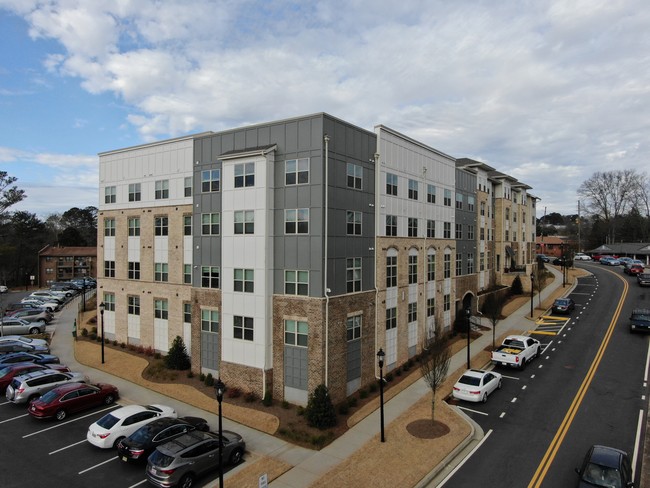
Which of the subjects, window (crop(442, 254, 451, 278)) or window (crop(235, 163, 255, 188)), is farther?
window (crop(442, 254, 451, 278))

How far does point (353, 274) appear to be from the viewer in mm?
24094

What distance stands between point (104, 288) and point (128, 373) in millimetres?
11015

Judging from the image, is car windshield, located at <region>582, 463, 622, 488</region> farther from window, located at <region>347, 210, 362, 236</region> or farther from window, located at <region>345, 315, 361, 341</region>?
window, located at <region>347, 210, 362, 236</region>

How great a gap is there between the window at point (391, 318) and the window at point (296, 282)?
280 inches

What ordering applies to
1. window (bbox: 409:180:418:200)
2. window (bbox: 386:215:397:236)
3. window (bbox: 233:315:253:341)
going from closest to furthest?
window (bbox: 233:315:253:341) < window (bbox: 386:215:397:236) < window (bbox: 409:180:418:200)

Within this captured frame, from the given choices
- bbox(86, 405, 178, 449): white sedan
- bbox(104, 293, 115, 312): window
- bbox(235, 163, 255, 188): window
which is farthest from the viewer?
bbox(104, 293, 115, 312): window

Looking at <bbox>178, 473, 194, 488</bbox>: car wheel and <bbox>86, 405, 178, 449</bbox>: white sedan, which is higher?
<bbox>86, 405, 178, 449</bbox>: white sedan

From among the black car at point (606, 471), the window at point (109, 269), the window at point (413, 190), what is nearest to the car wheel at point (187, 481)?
the black car at point (606, 471)

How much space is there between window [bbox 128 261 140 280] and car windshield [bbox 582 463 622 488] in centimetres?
3111

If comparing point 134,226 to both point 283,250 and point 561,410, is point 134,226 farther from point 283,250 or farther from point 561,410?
point 561,410

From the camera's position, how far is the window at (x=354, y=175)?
941 inches

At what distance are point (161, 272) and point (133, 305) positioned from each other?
4.30 m

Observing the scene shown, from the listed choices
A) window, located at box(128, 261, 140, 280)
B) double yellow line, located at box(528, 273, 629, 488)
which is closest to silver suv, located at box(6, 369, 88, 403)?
window, located at box(128, 261, 140, 280)

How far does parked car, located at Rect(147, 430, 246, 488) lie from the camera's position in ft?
46.9
